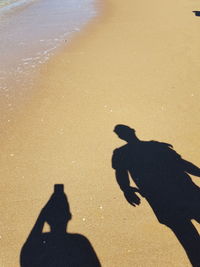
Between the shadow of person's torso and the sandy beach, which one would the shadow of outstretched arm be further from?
the shadow of person's torso

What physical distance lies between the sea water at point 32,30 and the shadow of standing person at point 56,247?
5289 millimetres

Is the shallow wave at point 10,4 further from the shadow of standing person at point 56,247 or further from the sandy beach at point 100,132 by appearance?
the shadow of standing person at point 56,247

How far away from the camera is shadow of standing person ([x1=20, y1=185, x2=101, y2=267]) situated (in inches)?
163

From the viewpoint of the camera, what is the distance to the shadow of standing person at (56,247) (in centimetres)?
413

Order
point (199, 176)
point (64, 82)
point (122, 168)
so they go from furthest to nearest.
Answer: point (64, 82)
point (122, 168)
point (199, 176)

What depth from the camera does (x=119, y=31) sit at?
1417 cm

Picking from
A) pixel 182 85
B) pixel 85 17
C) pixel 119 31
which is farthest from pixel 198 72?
pixel 85 17

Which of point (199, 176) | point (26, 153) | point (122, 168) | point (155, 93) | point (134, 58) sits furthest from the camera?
point (134, 58)

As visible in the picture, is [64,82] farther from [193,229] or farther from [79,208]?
[193,229]

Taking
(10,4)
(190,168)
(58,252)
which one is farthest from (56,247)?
(10,4)

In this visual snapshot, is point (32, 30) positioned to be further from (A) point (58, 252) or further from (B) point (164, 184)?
(A) point (58, 252)

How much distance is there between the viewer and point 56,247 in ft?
14.2

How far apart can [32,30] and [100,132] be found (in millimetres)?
10472

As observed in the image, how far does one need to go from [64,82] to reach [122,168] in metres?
4.62
